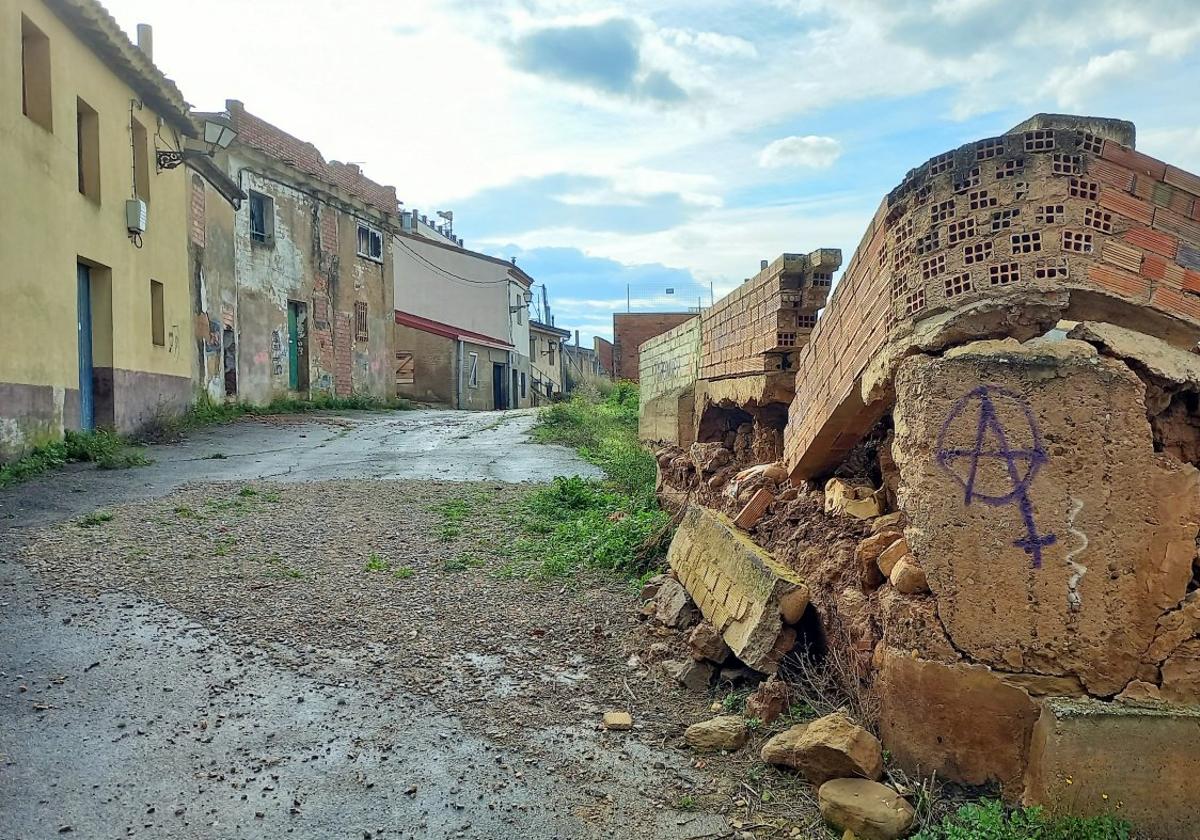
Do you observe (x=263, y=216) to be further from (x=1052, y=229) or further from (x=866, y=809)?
(x=866, y=809)

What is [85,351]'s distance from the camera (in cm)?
1062

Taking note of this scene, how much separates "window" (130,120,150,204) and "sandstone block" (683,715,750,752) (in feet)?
39.7

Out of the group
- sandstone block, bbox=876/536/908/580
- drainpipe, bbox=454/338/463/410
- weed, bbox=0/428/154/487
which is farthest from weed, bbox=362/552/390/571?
drainpipe, bbox=454/338/463/410

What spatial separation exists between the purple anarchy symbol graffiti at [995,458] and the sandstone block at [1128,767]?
0.54m

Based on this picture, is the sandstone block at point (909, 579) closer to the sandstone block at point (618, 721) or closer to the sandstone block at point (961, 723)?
the sandstone block at point (961, 723)

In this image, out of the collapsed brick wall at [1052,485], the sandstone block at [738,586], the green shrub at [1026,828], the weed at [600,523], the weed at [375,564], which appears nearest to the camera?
the green shrub at [1026,828]

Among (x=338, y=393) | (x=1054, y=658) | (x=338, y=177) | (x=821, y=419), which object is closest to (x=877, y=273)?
(x=821, y=419)

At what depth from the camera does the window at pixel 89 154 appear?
10.6m

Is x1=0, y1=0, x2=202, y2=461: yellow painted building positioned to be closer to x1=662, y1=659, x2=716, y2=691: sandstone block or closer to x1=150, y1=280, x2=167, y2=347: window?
x1=150, y1=280, x2=167, y2=347: window

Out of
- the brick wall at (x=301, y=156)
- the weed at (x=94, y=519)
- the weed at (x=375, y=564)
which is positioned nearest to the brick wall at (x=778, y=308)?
the weed at (x=375, y=564)

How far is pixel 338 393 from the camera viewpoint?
21.9 meters

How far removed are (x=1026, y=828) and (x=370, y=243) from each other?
23.7 meters

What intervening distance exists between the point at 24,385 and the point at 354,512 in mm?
4007

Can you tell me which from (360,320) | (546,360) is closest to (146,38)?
(360,320)
